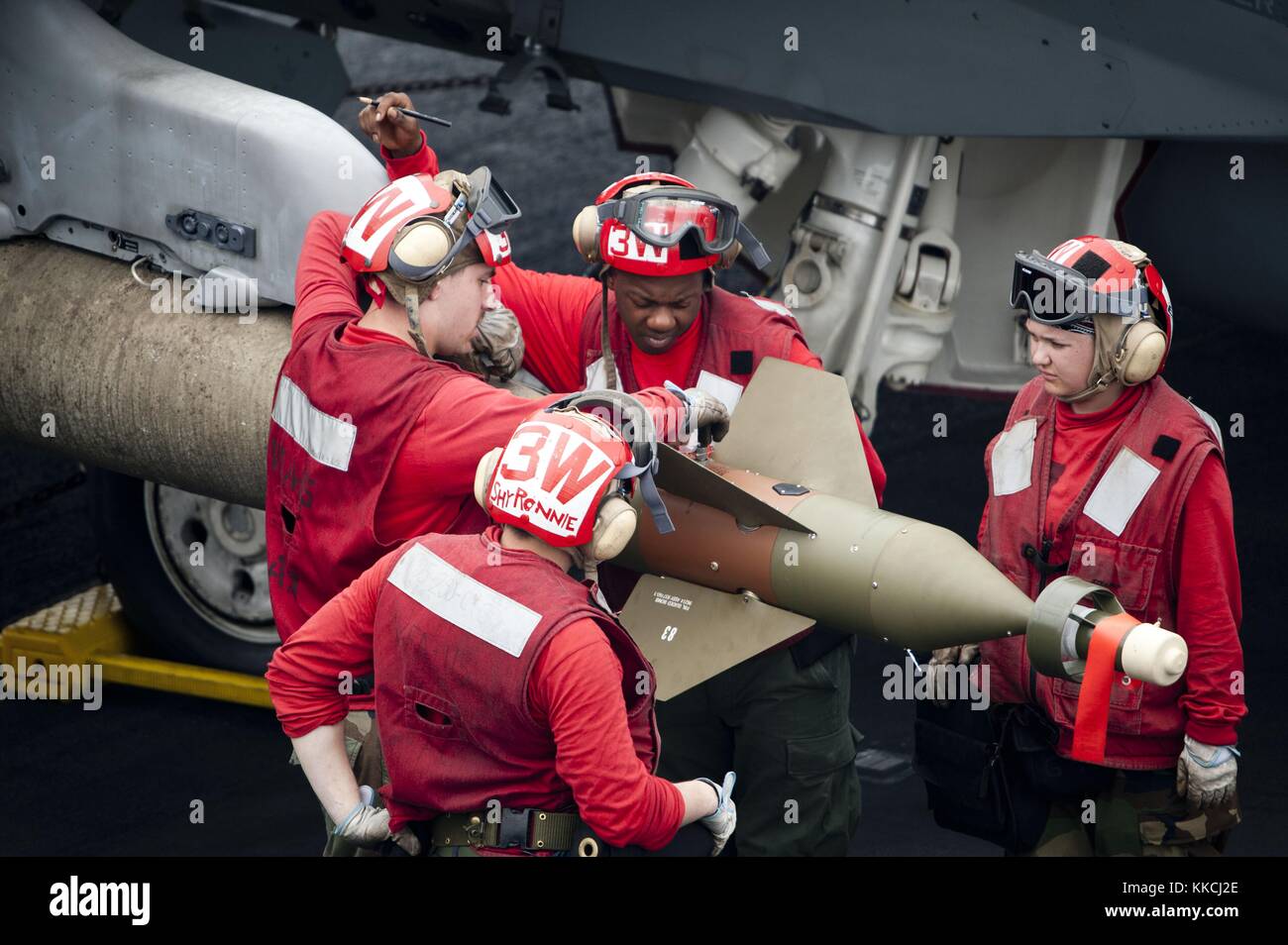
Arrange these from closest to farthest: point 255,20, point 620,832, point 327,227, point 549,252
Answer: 1. point 620,832
2. point 327,227
3. point 255,20
4. point 549,252

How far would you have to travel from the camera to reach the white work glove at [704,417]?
410 centimetres

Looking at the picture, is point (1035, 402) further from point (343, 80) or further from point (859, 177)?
A: point (343, 80)

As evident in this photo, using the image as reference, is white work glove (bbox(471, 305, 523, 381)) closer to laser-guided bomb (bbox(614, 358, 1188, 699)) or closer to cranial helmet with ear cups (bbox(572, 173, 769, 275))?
cranial helmet with ear cups (bbox(572, 173, 769, 275))

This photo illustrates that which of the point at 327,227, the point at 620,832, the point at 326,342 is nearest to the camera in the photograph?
the point at 620,832

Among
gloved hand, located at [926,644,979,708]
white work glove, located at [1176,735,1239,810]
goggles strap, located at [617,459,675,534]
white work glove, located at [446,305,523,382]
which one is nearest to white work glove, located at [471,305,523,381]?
white work glove, located at [446,305,523,382]

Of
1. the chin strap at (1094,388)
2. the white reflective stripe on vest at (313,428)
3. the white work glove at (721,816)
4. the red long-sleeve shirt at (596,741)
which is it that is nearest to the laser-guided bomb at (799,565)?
the chin strap at (1094,388)

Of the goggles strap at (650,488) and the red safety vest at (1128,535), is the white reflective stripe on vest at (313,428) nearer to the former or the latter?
the goggles strap at (650,488)

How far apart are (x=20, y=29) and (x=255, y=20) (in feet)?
4.04

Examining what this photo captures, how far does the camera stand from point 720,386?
4656mm

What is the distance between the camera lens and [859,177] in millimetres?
6230

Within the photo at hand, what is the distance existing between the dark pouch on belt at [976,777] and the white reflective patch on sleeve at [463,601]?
1528mm

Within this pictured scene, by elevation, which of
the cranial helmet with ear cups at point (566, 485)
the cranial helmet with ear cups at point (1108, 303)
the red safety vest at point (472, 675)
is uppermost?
the cranial helmet with ear cups at point (1108, 303)

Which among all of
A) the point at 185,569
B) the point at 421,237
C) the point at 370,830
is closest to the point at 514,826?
the point at 370,830

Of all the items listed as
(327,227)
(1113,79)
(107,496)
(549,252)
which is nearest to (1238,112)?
(1113,79)
